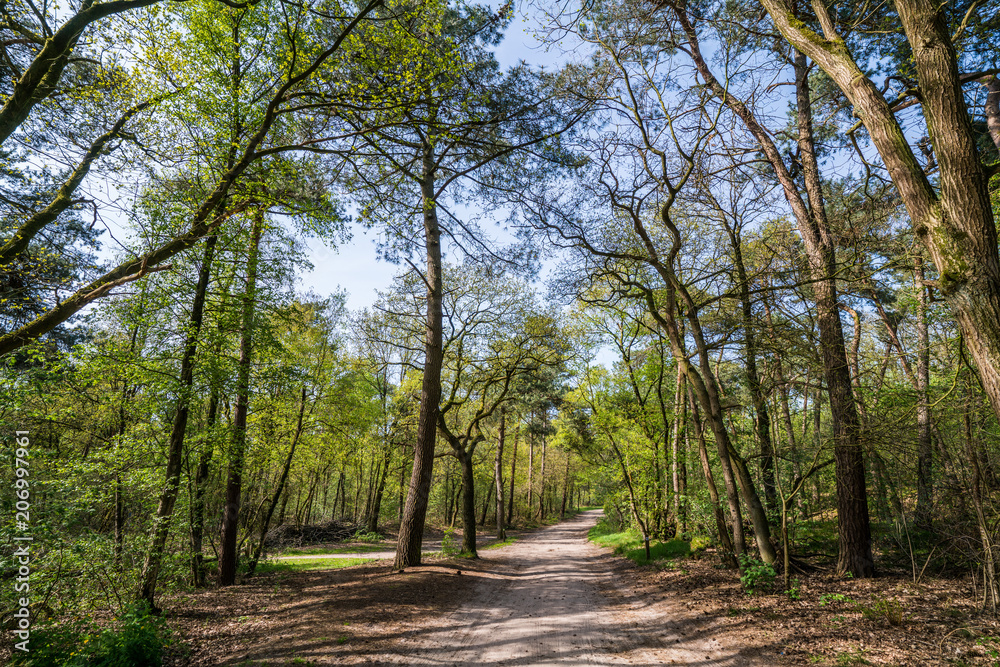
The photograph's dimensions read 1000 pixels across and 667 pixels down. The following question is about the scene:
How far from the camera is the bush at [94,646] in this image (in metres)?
4.10

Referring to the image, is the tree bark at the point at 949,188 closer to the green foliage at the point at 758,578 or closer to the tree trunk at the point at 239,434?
the green foliage at the point at 758,578

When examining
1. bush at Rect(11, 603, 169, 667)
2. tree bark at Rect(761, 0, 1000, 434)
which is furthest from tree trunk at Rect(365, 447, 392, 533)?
tree bark at Rect(761, 0, 1000, 434)

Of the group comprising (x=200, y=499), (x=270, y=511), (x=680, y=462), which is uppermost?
(x=680, y=462)

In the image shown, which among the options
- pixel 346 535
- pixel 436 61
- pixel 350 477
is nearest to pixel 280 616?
pixel 436 61

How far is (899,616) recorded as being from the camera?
201 inches

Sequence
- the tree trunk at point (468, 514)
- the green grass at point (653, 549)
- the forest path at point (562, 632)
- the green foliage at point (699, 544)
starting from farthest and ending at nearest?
the tree trunk at point (468, 514)
the green grass at point (653, 549)
the green foliage at point (699, 544)
the forest path at point (562, 632)

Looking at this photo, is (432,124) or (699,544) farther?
(699,544)

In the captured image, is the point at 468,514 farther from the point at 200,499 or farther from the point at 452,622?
the point at 200,499

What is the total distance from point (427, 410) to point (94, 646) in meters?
6.76

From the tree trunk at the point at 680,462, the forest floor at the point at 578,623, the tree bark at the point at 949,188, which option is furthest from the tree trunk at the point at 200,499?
the tree trunk at the point at 680,462

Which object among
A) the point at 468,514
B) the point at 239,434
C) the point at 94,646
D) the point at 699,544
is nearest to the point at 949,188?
the point at 94,646

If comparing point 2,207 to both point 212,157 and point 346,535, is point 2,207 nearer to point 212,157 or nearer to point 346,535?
point 212,157

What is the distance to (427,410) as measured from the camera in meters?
10.5

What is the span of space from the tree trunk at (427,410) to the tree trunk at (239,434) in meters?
3.82
